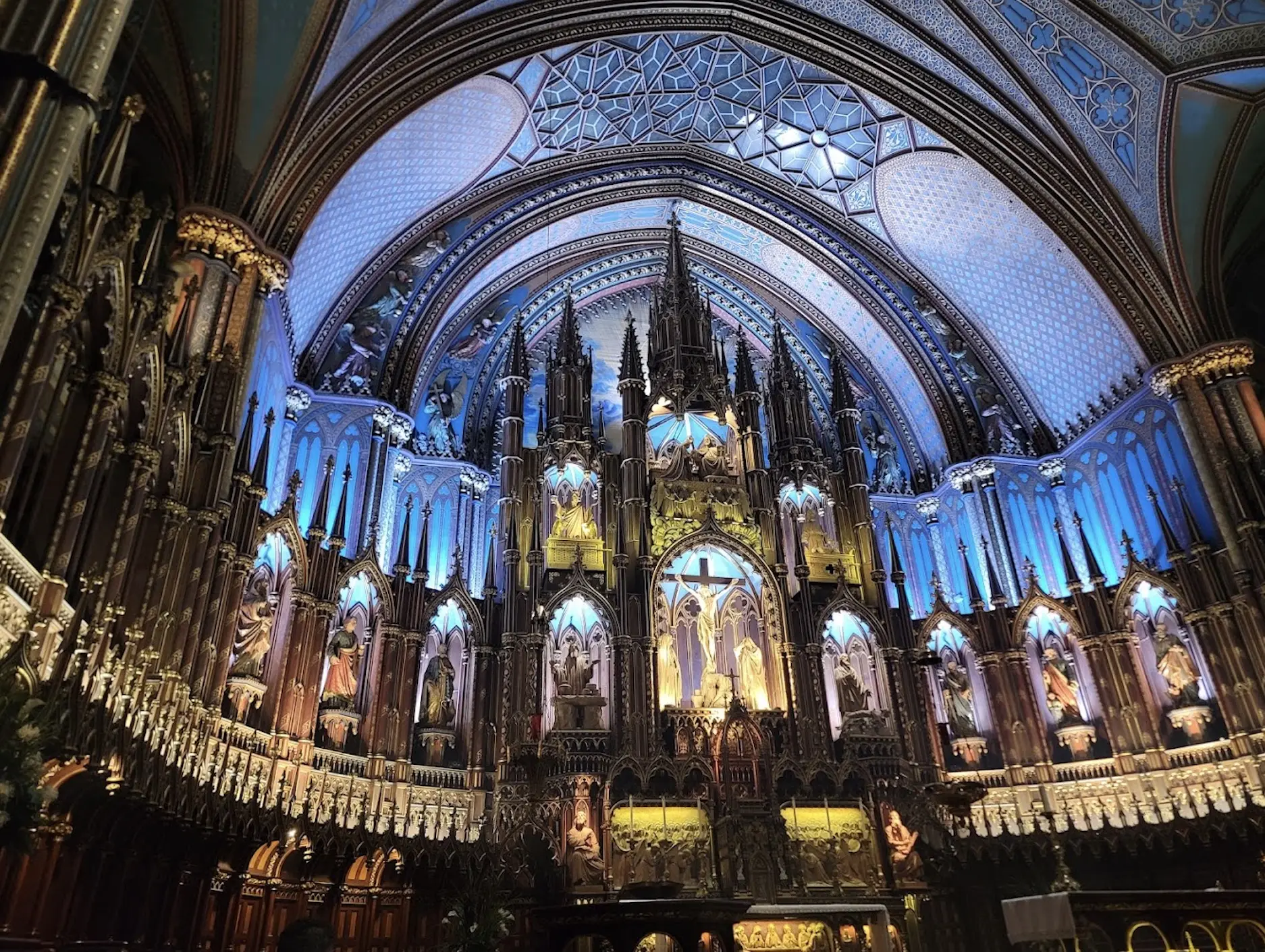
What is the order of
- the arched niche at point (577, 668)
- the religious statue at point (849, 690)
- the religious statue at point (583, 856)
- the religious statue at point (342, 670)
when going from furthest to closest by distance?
the religious statue at point (849, 690) → the arched niche at point (577, 668) → the religious statue at point (342, 670) → the religious statue at point (583, 856)

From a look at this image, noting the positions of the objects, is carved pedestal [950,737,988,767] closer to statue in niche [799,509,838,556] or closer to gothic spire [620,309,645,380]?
statue in niche [799,509,838,556]

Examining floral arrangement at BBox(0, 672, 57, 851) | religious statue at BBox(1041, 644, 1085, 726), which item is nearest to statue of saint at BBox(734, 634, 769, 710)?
religious statue at BBox(1041, 644, 1085, 726)

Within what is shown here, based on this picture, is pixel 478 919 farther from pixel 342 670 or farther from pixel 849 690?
pixel 849 690

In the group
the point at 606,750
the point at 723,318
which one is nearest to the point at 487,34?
the point at 723,318

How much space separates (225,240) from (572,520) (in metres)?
9.77

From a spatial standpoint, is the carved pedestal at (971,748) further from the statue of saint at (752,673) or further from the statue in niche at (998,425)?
the statue in niche at (998,425)

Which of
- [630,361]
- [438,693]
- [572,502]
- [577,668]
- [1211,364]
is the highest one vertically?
[630,361]

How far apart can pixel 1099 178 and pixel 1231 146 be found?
2697mm

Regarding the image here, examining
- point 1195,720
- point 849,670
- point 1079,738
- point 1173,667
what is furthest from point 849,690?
point 1195,720

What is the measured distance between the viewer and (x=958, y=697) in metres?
20.9

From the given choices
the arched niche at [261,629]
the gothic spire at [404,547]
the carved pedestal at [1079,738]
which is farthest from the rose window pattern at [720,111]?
the carved pedestal at [1079,738]

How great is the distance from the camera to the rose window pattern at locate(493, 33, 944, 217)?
933 inches

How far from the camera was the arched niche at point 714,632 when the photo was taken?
19.6m

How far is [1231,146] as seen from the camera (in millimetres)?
20141
